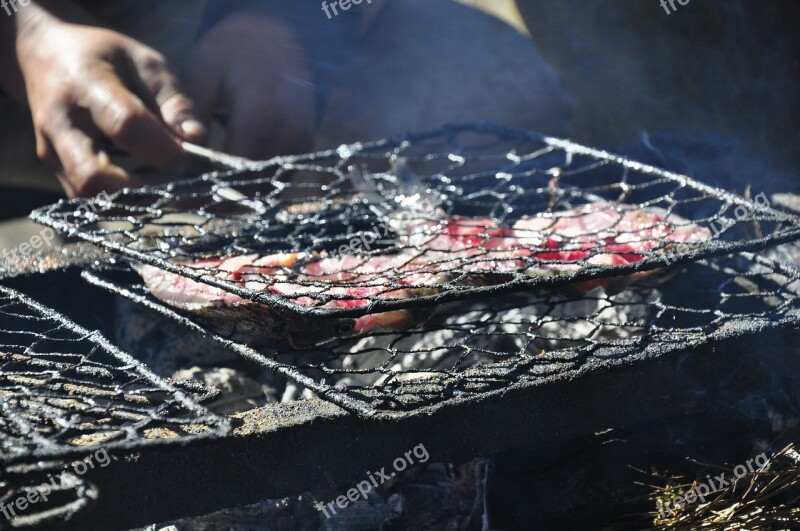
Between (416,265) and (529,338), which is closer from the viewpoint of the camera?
(416,265)

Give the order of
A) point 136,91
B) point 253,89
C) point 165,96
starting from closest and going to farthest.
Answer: point 165,96
point 136,91
point 253,89

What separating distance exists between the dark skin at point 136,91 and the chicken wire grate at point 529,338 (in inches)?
20.5

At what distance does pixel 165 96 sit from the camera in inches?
111

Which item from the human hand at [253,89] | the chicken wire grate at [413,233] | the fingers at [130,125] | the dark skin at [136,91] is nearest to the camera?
the chicken wire grate at [413,233]

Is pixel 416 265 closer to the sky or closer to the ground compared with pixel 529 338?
closer to the sky

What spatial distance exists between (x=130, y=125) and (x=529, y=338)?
5.24ft

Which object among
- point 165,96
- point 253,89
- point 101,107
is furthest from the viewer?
point 253,89

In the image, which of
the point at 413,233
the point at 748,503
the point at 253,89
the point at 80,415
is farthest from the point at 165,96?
the point at 748,503

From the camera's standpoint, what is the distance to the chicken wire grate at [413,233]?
180 centimetres

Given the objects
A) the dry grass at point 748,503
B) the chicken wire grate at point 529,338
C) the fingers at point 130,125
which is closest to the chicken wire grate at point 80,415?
the chicken wire grate at point 529,338

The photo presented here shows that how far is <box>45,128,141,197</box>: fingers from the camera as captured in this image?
2.68 meters

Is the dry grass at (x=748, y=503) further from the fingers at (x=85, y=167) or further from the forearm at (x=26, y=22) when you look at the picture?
the forearm at (x=26, y=22)

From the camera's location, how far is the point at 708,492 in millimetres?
1937

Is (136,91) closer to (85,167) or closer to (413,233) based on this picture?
(85,167)
